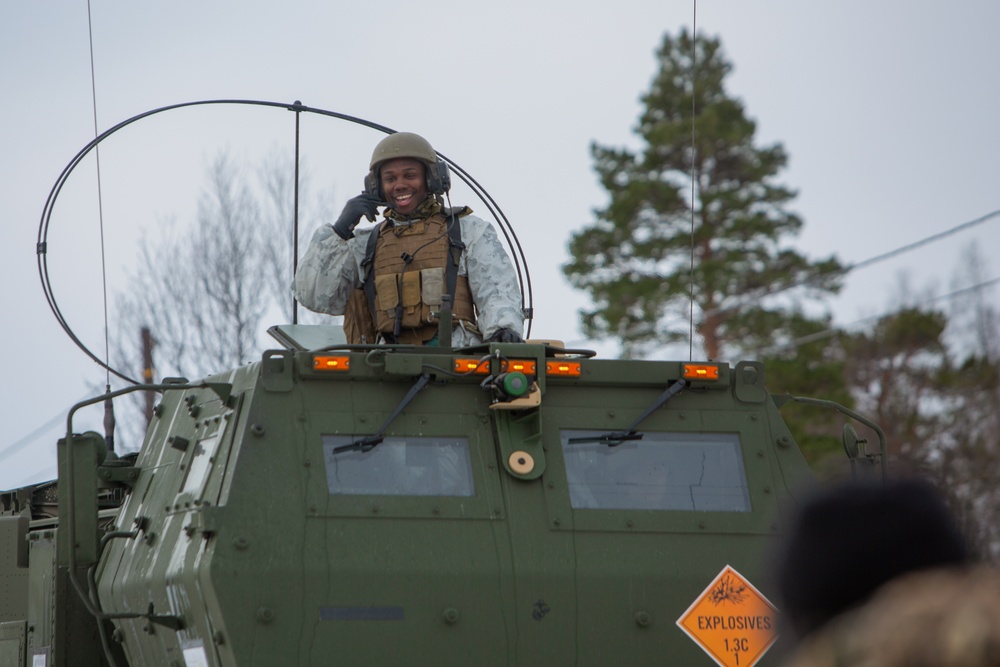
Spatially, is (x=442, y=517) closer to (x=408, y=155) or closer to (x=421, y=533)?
(x=421, y=533)

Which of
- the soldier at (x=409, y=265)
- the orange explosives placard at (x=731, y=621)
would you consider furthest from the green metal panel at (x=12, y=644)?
the orange explosives placard at (x=731, y=621)

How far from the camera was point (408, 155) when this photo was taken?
7.52m

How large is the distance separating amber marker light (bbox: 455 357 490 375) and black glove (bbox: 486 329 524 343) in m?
0.85

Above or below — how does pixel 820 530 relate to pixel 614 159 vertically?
below

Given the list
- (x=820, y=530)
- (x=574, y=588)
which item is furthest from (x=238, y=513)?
(x=820, y=530)

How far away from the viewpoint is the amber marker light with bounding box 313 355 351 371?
5.93m

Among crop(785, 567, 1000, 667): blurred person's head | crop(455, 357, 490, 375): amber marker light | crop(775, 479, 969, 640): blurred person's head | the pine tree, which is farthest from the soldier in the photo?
the pine tree

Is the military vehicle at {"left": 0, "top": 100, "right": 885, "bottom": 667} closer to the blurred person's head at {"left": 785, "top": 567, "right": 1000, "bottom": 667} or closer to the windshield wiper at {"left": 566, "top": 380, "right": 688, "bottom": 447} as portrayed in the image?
the windshield wiper at {"left": 566, "top": 380, "right": 688, "bottom": 447}

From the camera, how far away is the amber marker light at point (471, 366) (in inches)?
236

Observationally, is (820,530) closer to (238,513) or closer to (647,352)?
(238,513)

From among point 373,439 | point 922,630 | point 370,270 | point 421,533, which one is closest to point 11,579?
point 370,270

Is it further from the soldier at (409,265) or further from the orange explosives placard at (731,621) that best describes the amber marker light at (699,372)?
the soldier at (409,265)

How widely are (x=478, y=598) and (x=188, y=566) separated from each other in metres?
1.08

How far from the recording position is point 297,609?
5.39 metres
